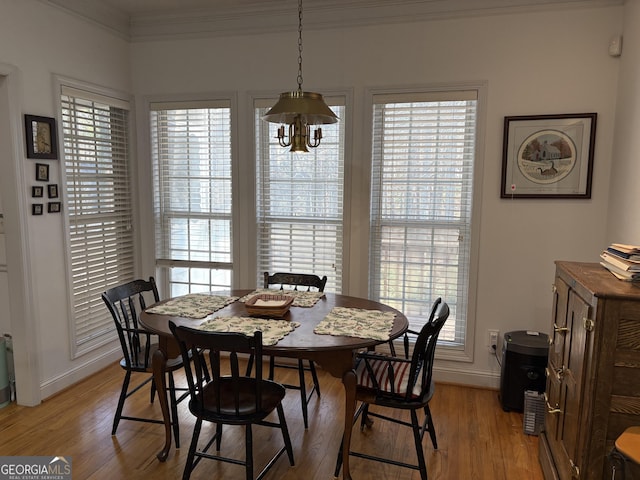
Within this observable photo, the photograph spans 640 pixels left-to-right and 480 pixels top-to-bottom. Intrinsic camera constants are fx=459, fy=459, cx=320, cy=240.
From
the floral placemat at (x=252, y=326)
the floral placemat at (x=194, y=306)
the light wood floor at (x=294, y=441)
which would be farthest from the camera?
the floral placemat at (x=194, y=306)

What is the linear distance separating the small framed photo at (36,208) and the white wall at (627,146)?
144 inches

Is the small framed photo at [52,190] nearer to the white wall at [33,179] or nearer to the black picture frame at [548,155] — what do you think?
the white wall at [33,179]

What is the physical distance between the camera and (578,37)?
3.04m

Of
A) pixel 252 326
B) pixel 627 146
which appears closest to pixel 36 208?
pixel 252 326

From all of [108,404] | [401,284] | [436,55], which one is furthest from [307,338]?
[436,55]

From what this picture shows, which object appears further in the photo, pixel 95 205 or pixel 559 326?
pixel 95 205

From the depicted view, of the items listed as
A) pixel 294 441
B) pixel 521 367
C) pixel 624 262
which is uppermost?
pixel 624 262

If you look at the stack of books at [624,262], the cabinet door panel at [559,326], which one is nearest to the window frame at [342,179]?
the cabinet door panel at [559,326]

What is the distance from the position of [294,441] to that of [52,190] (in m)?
2.33

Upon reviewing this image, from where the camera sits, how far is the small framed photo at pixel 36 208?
9.94 ft

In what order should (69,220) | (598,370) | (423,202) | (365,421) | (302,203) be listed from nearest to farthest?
(598,370), (365,421), (69,220), (423,202), (302,203)

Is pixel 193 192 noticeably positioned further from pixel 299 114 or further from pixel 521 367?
pixel 521 367

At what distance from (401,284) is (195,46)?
2540 mm

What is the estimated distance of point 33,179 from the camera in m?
3.03
